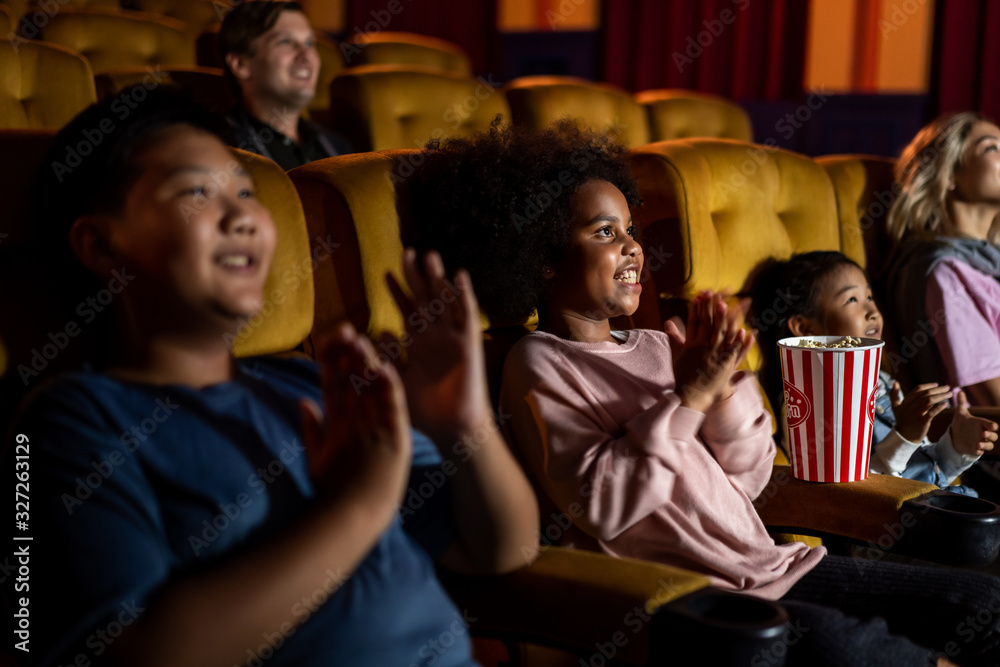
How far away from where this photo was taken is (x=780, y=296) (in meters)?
1.88

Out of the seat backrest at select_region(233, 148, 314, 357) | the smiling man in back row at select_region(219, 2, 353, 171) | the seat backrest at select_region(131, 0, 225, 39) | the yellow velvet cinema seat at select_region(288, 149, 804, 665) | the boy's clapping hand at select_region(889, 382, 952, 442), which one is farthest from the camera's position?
the seat backrest at select_region(131, 0, 225, 39)

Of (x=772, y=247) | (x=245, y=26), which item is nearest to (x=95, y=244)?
(x=772, y=247)

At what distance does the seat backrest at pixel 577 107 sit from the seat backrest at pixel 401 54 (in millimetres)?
941

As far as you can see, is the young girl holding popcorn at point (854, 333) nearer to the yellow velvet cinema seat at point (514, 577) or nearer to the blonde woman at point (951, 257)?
the blonde woman at point (951, 257)

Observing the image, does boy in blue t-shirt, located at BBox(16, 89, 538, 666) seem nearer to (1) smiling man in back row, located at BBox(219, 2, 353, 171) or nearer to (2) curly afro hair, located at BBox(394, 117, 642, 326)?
(2) curly afro hair, located at BBox(394, 117, 642, 326)

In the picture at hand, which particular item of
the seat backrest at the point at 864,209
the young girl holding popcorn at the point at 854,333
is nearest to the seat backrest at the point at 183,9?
the seat backrest at the point at 864,209

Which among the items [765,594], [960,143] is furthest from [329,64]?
[765,594]

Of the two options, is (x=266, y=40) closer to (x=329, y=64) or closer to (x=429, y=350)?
(x=329, y=64)

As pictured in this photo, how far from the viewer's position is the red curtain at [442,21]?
5445 mm

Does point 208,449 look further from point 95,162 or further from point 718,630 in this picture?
point 718,630

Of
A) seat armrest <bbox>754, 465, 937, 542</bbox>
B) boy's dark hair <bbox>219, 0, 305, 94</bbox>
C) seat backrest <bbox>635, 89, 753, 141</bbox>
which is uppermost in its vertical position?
boy's dark hair <bbox>219, 0, 305, 94</bbox>

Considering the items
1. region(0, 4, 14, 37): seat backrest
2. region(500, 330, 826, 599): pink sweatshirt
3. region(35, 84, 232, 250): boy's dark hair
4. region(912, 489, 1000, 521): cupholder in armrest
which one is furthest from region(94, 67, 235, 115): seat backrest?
region(912, 489, 1000, 521): cupholder in armrest

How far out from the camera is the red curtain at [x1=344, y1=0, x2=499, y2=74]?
5445mm

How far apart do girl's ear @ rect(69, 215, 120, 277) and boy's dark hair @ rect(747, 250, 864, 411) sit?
1282 mm
